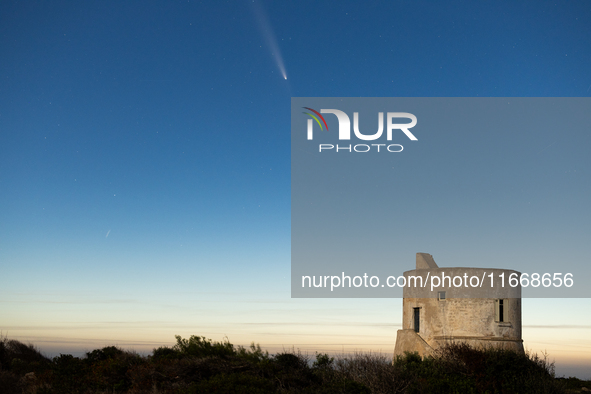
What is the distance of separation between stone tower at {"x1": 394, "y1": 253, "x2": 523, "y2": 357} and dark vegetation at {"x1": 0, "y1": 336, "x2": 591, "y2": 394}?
3.49 ft

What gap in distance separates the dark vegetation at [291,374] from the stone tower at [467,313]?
1.06 meters

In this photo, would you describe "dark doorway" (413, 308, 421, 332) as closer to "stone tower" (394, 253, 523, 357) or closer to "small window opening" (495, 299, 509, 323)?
"stone tower" (394, 253, 523, 357)

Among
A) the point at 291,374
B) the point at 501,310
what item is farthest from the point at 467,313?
the point at 291,374

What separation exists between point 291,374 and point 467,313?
8634 mm

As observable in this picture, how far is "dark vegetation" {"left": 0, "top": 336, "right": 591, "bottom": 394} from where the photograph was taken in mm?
16859

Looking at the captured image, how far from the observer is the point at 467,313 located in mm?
22516

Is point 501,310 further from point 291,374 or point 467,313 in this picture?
point 291,374

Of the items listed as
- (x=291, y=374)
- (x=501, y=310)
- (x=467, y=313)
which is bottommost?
(x=291, y=374)

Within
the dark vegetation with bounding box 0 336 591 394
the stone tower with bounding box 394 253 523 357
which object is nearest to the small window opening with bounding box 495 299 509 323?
the stone tower with bounding box 394 253 523 357

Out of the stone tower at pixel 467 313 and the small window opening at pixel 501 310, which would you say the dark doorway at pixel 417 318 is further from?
the small window opening at pixel 501 310

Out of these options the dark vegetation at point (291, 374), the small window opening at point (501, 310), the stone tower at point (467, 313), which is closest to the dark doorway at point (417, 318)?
the stone tower at point (467, 313)

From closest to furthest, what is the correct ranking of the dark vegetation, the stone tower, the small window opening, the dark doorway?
the dark vegetation < the stone tower < the small window opening < the dark doorway

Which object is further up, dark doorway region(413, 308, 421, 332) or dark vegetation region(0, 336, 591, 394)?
dark doorway region(413, 308, 421, 332)

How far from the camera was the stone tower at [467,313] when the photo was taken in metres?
22.4
